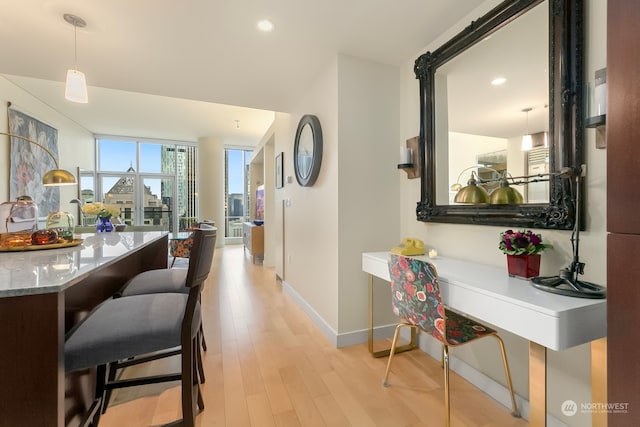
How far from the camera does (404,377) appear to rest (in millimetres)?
1813

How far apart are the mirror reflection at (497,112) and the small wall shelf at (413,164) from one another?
19cm

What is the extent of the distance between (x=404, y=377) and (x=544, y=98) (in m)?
1.83

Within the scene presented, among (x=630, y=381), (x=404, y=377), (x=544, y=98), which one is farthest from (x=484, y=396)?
(x=544, y=98)

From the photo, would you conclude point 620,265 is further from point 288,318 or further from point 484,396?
point 288,318

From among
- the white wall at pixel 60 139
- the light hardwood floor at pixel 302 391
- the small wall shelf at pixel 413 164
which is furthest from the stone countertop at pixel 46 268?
the white wall at pixel 60 139

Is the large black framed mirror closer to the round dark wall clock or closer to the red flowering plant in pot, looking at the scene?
the red flowering plant in pot

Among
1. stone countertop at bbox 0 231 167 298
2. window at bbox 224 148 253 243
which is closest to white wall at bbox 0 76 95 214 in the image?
window at bbox 224 148 253 243

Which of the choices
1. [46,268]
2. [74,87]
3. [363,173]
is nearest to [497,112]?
[363,173]

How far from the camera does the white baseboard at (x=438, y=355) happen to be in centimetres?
147

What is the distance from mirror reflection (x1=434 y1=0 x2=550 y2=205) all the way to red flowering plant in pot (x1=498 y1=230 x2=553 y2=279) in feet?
0.74

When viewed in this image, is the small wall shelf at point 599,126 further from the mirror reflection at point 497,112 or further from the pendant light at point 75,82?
the pendant light at point 75,82

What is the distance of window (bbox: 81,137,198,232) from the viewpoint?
7.00m

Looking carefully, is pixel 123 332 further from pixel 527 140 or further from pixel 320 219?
pixel 527 140

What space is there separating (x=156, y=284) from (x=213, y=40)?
182cm
